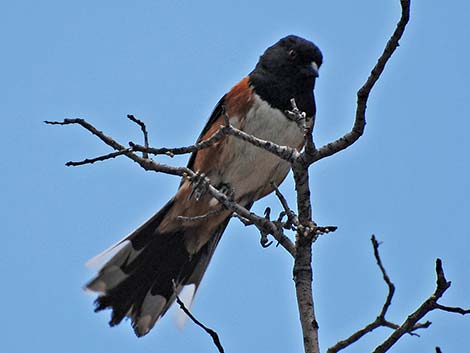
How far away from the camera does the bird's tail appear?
488 cm

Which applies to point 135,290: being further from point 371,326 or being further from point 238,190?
point 371,326

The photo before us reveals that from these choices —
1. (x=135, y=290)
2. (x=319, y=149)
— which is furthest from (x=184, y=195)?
(x=319, y=149)

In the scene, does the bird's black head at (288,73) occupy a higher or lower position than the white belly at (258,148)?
higher

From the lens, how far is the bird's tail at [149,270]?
16.0 ft

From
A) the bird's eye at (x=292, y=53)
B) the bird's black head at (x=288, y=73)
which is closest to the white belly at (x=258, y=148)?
the bird's black head at (x=288, y=73)

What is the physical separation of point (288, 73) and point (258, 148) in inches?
26.8

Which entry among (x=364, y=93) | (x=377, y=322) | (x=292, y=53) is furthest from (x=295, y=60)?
(x=377, y=322)

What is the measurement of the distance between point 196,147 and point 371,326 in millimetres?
1106

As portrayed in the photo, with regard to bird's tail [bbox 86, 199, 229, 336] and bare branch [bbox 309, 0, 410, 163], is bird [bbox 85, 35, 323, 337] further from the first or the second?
bare branch [bbox 309, 0, 410, 163]

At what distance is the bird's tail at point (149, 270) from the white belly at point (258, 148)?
412mm

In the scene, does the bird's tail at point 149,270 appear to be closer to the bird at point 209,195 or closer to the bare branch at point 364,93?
the bird at point 209,195

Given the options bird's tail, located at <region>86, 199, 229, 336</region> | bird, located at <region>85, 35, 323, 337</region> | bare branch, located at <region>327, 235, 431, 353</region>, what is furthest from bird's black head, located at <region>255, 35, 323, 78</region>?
bare branch, located at <region>327, 235, 431, 353</region>

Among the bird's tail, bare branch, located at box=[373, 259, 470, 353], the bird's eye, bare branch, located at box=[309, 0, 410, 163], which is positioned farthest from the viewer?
the bird's eye

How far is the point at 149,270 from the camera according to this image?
521 centimetres
